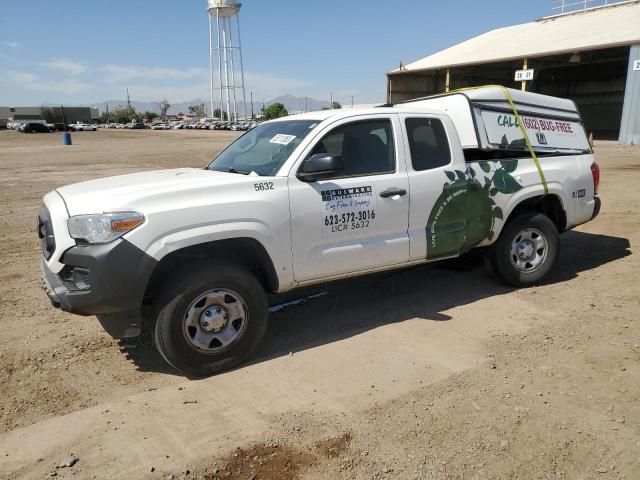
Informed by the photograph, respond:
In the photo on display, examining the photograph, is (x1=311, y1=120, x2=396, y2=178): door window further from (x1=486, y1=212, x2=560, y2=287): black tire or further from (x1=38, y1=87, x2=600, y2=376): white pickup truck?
(x1=486, y1=212, x2=560, y2=287): black tire

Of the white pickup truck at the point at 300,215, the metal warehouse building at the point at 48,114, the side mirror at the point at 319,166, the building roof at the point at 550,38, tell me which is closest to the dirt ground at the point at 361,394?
the white pickup truck at the point at 300,215

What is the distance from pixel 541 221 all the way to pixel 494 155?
0.92 metres

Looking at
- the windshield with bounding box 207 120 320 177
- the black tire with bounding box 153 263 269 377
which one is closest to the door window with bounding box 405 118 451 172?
the windshield with bounding box 207 120 320 177

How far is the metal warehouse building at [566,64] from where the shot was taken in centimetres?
2623

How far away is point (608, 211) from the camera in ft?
30.8

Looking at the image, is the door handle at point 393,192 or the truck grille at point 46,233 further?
the door handle at point 393,192

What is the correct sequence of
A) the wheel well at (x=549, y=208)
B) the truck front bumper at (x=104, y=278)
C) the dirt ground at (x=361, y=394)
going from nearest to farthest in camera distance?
1. the dirt ground at (x=361, y=394)
2. the truck front bumper at (x=104, y=278)
3. the wheel well at (x=549, y=208)

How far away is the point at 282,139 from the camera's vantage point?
175 inches

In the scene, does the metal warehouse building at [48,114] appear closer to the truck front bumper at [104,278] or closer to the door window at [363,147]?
the door window at [363,147]

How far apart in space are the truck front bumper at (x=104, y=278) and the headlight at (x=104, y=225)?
0.20ft

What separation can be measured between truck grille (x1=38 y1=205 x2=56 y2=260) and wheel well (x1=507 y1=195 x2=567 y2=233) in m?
4.41

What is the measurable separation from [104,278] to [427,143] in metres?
3.00

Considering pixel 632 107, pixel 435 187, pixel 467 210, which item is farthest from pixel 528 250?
pixel 632 107

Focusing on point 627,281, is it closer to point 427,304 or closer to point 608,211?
point 427,304
